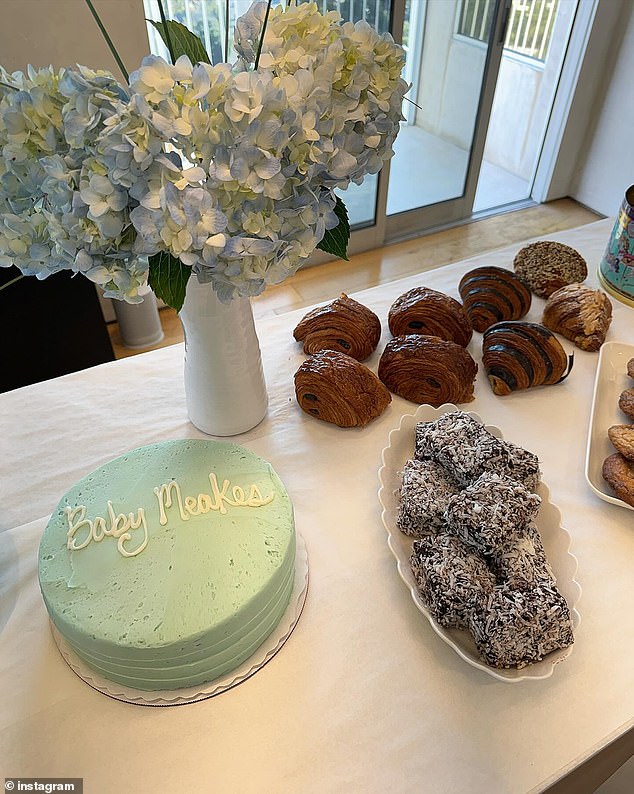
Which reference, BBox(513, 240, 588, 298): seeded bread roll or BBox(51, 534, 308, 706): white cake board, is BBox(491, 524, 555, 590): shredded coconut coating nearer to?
BBox(51, 534, 308, 706): white cake board

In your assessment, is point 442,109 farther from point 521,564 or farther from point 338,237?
point 521,564

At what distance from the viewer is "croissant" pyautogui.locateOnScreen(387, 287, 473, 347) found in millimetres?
970

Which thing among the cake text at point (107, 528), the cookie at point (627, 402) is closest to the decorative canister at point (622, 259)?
the cookie at point (627, 402)

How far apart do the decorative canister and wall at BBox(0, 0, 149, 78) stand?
1273mm

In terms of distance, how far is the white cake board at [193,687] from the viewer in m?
0.61

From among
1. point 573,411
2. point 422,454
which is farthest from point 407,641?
point 573,411

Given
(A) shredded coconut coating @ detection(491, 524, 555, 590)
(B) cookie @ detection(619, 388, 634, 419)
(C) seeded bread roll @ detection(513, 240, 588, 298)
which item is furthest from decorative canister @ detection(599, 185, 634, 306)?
(A) shredded coconut coating @ detection(491, 524, 555, 590)

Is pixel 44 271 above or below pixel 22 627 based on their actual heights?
above

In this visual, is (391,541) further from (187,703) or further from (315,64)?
(315,64)

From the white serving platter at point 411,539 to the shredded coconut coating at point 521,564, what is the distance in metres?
0.04

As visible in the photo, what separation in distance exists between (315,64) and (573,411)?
632mm

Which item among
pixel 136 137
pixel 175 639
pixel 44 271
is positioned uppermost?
pixel 136 137

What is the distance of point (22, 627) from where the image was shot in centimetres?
67

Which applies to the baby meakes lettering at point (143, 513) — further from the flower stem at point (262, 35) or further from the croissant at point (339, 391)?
the flower stem at point (262, 35)
